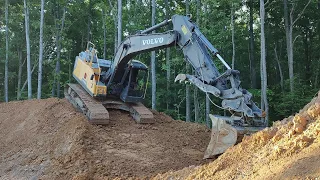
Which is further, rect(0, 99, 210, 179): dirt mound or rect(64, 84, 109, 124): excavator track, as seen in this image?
rect(64, 84, 109, 124): excavator track

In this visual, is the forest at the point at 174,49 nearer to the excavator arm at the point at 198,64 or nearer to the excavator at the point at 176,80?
the excavator at the point at 176,80

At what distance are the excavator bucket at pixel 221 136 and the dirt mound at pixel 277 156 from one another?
158 centimetres

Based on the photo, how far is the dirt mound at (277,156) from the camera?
3379 millimetres

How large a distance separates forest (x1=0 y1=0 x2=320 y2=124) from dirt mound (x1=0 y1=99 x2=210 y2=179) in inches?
373

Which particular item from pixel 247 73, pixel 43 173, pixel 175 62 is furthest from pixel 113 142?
pixel 247 73

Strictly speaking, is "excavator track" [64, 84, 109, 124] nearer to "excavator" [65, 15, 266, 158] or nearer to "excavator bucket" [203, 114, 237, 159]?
"excavator" [65, 15, 266, 158]

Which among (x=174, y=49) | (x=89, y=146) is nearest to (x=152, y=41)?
(x=89, y=146)

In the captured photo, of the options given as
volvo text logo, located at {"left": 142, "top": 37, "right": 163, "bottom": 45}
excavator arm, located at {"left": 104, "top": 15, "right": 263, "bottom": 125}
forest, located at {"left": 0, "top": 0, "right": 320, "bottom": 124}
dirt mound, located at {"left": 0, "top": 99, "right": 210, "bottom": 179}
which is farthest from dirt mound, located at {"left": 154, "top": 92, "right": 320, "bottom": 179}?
forest, located at {"left": 0, "top": 0, "right": 320, "bottom": 124}

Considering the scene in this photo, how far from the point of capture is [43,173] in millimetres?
7395

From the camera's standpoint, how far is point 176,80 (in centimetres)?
757

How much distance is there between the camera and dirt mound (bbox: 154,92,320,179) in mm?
3379

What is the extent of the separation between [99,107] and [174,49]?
43.1 ft

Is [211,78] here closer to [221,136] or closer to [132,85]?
[221,136]

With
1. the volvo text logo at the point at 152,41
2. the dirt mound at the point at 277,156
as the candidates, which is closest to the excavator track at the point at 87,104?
the volvo text logo at the point at 152,41
